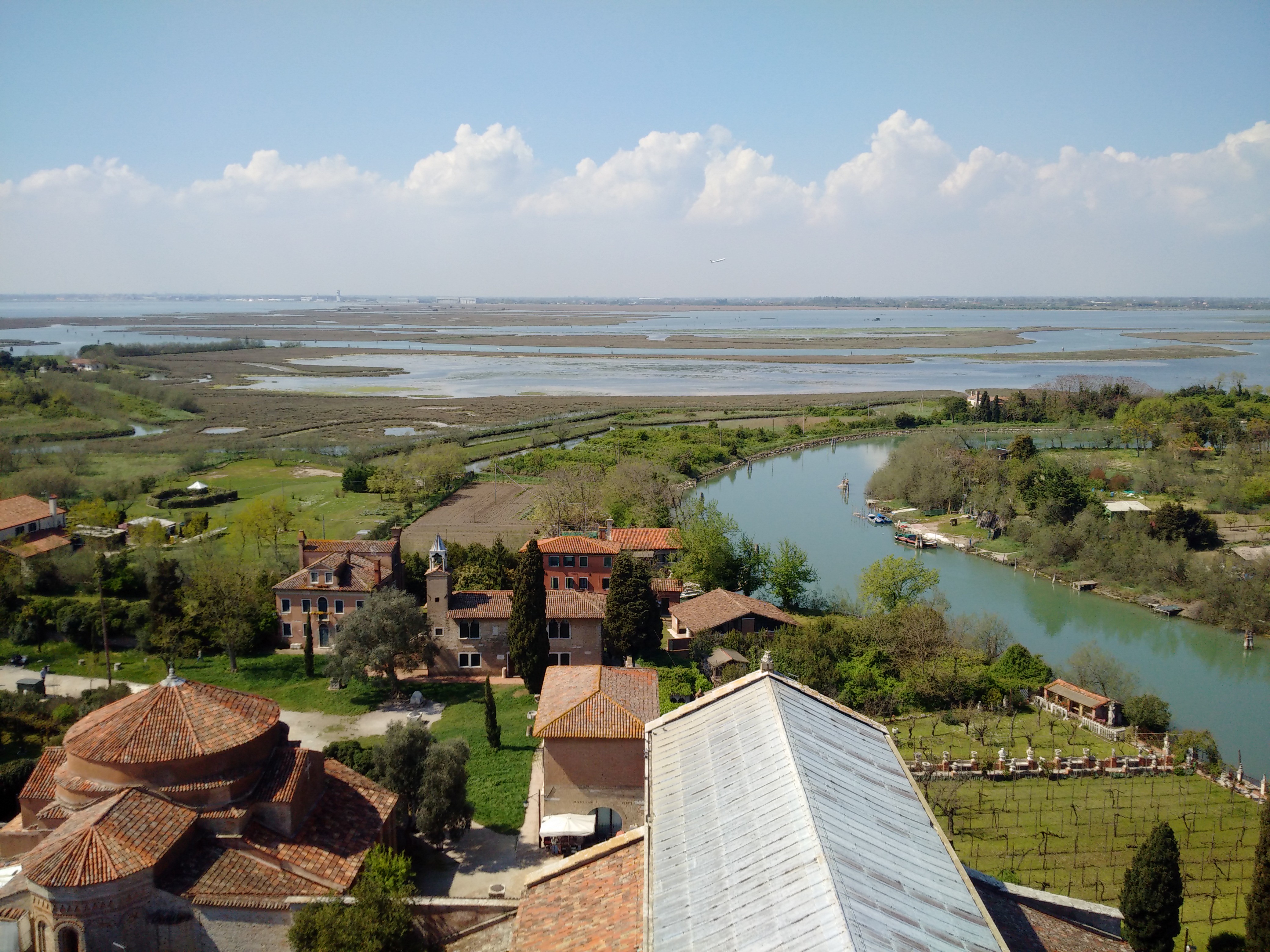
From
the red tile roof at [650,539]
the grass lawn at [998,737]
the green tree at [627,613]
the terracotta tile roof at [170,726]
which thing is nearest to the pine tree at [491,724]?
the green tree at [627,613]

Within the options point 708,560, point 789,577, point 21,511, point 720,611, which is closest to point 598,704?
point 720,611

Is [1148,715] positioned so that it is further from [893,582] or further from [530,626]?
[530,626]

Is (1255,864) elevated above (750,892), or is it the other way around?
(750,892)

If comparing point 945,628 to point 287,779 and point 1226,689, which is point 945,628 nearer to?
point 1226,689

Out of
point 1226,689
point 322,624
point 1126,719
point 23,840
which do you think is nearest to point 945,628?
point 1126,719

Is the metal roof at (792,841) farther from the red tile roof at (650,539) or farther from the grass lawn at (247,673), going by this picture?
the red tile roof at (650,539)
